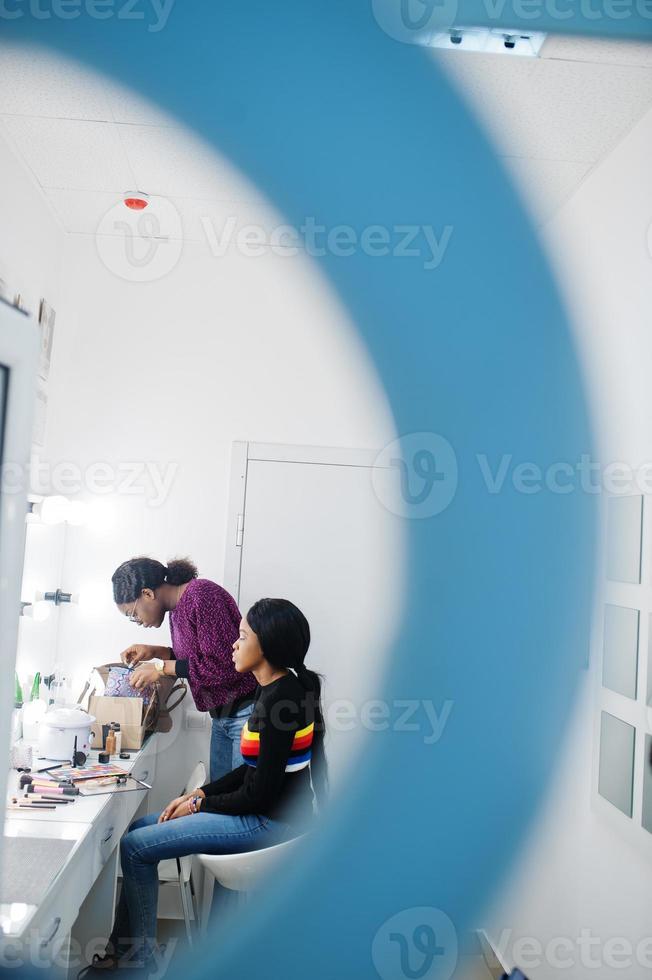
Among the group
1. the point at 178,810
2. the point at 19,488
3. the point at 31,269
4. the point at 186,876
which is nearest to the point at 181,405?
the point at 31,269

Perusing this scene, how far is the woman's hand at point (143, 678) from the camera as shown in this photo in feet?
7.63

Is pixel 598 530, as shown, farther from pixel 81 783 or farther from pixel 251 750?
pixel 81 783

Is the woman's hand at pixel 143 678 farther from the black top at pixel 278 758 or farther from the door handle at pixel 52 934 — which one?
the door handle at pixel 52 934

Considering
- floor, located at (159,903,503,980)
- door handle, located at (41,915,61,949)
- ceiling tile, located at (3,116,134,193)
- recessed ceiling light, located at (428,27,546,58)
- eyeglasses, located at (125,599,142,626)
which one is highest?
recessed ceiling light, located at (428,27,546,58)

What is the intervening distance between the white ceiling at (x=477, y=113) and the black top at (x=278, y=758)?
38.9 inches

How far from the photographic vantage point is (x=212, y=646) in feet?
7.30

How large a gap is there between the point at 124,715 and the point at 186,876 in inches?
16.8

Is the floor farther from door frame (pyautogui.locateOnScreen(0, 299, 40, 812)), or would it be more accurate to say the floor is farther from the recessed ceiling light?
the recessed ceiling light

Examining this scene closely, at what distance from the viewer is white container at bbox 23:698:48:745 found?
2125 millimetres

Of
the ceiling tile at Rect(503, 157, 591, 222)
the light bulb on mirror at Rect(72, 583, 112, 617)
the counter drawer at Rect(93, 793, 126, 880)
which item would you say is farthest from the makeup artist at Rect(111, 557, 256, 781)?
the ceiling tile at Rect(503, 157, 591, 222)

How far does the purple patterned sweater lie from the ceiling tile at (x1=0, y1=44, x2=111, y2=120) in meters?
1.15

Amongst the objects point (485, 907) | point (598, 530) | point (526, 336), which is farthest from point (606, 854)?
point (526, 336)

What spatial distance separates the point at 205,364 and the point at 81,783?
4.03ft

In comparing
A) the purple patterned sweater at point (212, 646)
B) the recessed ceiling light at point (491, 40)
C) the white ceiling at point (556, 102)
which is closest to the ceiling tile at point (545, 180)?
the white ceiling at point (556, 102)
